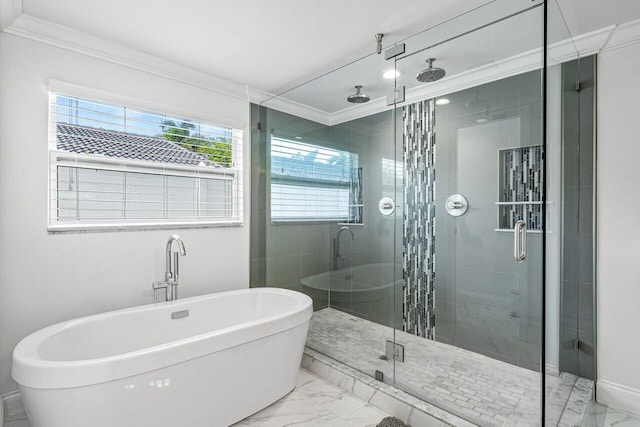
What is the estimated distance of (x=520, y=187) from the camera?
6.27ft

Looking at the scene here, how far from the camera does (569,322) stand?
2041mm

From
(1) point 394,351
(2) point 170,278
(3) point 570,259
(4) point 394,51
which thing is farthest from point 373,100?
(2) point 170,278

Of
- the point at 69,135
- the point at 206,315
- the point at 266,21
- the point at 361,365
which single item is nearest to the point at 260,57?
the point at 266,21

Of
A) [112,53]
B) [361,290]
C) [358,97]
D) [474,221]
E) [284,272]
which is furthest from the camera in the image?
[284,272]

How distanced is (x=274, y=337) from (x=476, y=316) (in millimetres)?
1329

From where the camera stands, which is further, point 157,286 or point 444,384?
point 157,286

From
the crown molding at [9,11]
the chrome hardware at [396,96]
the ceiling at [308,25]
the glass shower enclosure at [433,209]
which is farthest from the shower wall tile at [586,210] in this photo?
the crown molding at [9,11]

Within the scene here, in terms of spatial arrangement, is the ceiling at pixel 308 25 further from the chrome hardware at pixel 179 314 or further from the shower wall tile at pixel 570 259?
the chrome hardware at pixel 179 314

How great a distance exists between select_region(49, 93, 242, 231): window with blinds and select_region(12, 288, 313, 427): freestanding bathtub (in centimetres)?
71

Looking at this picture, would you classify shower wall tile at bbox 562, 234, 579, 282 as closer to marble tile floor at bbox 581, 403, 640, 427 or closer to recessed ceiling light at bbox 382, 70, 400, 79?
marble tile floor at bbox 581, 403, 640, 427

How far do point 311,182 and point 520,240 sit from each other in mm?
1748

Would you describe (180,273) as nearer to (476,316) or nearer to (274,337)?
(274,337)

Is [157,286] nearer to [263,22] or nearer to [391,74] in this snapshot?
[263,22]

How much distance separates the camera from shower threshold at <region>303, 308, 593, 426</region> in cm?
181
